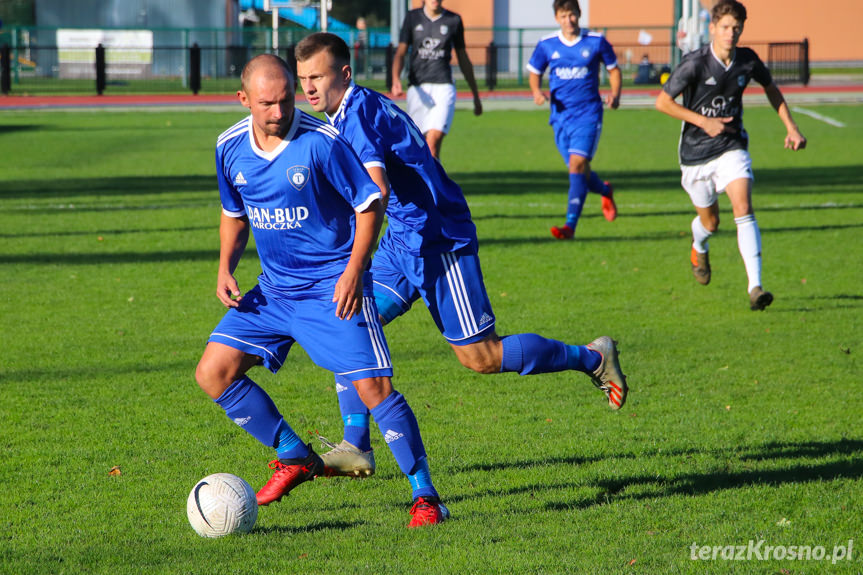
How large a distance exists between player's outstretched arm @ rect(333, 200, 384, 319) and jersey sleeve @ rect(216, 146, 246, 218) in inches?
23.3

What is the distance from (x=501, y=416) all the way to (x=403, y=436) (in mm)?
1609

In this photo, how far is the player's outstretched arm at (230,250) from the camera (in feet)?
13.8

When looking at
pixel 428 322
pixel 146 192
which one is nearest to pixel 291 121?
pixel 428 322

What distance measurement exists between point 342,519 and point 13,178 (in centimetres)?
1347

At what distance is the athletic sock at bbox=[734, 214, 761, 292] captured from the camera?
7617mm

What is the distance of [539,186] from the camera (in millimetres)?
14984

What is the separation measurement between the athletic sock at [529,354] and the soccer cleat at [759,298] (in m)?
3.26

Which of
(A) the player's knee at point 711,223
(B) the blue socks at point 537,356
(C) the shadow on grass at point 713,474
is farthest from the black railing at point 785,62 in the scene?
(B) the blue socks at point 537,356

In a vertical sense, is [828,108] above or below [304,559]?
above

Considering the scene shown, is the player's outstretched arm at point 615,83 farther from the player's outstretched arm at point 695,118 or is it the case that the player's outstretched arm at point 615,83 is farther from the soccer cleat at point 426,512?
the soccer cleat at point 426,512

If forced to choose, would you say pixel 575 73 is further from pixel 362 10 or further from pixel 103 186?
pixel 362 10

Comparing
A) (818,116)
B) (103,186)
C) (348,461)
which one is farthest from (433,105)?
(818,116)

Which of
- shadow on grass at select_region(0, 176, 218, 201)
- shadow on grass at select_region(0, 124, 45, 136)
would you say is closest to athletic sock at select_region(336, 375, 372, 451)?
shadow on grass at select_region(0, 176, 218, 201)

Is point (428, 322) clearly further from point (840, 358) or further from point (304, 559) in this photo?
point (304, 559)
